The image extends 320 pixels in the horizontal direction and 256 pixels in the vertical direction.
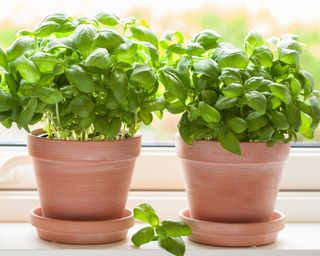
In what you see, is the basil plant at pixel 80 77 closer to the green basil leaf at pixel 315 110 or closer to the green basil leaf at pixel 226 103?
the green basil leaf at pixel 226 103

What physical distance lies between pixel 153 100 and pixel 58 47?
0.65 feet

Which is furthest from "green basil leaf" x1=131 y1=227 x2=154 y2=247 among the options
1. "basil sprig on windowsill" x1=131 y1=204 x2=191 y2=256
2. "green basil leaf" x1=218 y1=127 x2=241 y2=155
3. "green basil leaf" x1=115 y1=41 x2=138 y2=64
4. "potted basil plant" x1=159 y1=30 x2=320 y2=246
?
"green basil leaf" x1=115 y1=41 x2=138 y2=64

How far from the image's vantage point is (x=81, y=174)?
137cm

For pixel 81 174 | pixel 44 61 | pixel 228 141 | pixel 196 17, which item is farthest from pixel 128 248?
pixel 196 17

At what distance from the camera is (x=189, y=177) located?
1.43 m

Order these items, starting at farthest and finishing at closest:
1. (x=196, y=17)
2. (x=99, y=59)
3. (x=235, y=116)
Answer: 1. (x=196, y=17)
2. (x=235, y=116)
3. (x=99, y=59)

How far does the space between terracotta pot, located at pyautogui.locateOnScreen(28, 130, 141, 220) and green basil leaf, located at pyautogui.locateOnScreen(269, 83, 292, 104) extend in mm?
279

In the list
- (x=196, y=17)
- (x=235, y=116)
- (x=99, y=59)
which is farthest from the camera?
(x=196, y=17)

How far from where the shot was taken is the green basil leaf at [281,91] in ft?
4.22

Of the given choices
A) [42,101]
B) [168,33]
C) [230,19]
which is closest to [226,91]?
[168,33]

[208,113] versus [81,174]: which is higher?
[208,113]

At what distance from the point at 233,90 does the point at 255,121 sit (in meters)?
0.07

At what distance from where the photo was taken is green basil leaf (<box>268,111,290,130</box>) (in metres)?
1.32

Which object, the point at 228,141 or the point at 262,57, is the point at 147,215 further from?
the point at 262,57
